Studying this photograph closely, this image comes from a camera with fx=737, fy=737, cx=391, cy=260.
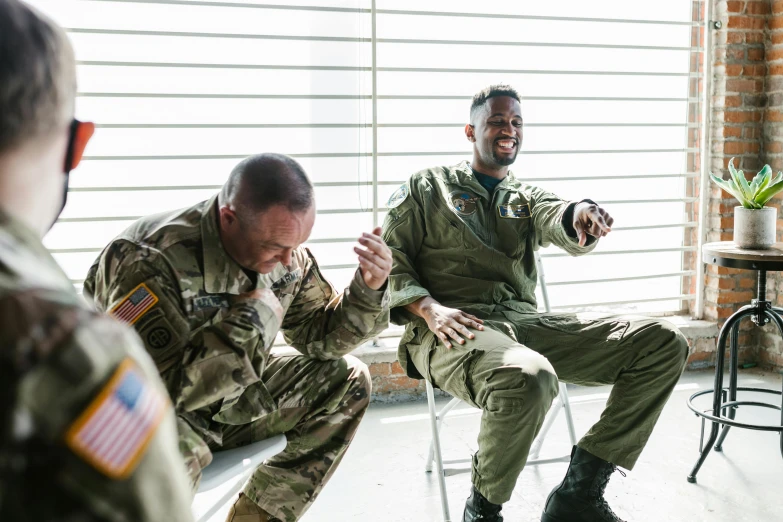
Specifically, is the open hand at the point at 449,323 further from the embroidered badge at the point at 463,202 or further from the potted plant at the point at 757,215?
the potted plant at the point at 757,215

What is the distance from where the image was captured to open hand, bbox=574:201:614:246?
2.73 metres

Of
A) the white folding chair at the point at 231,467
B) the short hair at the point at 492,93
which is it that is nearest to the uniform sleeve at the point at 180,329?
the white folding chair at the point at 231,467

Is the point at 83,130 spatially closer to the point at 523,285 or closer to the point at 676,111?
the point at 523,285

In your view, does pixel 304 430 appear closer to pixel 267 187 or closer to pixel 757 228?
pixel 267 187

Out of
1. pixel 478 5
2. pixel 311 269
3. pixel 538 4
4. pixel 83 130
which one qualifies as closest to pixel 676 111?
pixel 538 4

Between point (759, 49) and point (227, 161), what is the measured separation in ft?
10.7

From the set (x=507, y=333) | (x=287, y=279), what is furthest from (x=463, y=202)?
(x=287, y=279)

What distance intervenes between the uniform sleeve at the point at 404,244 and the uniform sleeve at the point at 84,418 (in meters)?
2.24

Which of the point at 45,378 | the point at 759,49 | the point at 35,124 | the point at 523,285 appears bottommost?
the point at 523,285

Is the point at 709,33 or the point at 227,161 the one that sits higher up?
the point at 709,33

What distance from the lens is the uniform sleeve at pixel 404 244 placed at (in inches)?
113

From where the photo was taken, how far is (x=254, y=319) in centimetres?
181

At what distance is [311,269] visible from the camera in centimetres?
233

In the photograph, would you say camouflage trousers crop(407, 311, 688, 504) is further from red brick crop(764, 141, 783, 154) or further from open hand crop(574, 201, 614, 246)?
red brick crop(764, 141, 783, 154)
